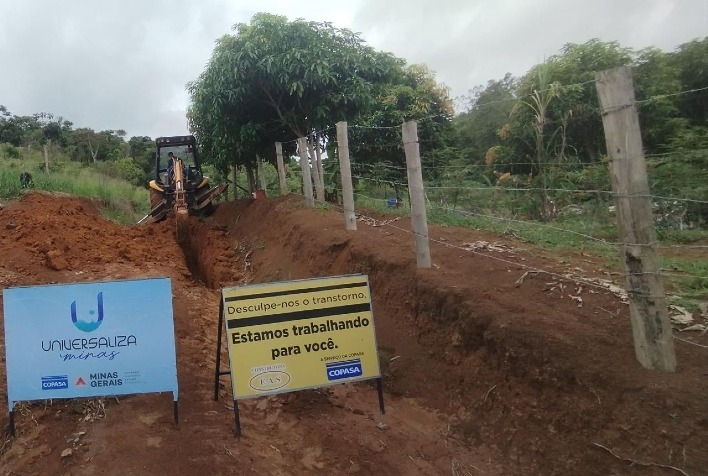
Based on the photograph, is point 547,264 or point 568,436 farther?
point 547,264

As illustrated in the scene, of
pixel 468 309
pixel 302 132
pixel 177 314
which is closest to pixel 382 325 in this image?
pixel 468 309

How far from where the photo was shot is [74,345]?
13.0 ft

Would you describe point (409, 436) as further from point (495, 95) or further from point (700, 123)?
point (495, 95)

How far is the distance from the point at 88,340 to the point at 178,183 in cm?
970

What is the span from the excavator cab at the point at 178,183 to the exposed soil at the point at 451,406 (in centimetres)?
793

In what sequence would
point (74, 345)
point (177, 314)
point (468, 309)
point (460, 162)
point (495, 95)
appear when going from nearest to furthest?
point (74, 345) → point (468, 309) → point (177, 314) → point (460, 162) → point (495, 95)

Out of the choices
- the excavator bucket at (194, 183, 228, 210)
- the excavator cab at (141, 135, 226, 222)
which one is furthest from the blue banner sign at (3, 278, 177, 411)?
the excavator bucket at (194, 183, 228, 210)

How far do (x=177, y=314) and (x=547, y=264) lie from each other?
159 inches

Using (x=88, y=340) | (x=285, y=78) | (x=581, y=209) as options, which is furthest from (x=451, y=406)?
(x=285, y=78)

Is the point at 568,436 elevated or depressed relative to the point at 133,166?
depressed

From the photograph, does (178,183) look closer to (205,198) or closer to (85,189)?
(205,198)

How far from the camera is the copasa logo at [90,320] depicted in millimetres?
3949

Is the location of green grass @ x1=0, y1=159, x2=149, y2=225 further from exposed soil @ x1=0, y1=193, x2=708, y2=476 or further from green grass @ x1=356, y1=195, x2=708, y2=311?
exposed soil @ x1=0, y1=193, x2=708, y2=476

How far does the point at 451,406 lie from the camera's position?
14.3 feet
